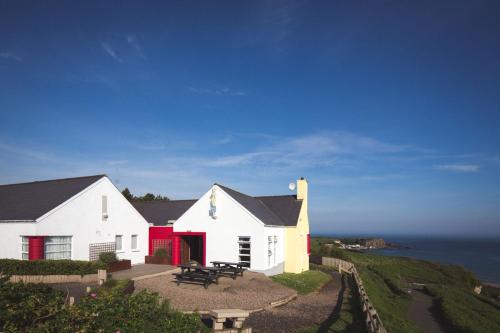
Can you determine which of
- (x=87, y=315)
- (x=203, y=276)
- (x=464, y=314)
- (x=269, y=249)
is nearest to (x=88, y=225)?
(x=203, y=276)

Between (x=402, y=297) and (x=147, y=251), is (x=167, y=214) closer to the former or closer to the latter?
(x=147, y=251)

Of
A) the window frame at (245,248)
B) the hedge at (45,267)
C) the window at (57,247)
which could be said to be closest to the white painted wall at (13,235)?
the window at (57,247)

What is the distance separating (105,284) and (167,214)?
649 inches

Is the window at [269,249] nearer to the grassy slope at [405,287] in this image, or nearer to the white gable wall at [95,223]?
the grassy slope at [405,287]

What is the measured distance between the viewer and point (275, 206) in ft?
104

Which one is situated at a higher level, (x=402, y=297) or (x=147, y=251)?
(x=147, y=251)

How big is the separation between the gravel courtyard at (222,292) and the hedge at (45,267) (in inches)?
115

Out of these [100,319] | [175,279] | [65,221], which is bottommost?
[175,279]

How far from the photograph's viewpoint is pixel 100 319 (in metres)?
7.46

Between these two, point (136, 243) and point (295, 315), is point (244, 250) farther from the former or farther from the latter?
point (295, 315)

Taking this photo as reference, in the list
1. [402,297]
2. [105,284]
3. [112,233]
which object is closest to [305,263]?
[402,297]

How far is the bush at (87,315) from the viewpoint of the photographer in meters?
6.58

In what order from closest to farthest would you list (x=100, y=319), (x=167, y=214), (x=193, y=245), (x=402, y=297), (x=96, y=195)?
(x=100, y=319), (x=96, y=195), (x=402, y=297), (x=193, y=245), (x=167, y=214)

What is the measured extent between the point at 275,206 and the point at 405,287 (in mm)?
12739
